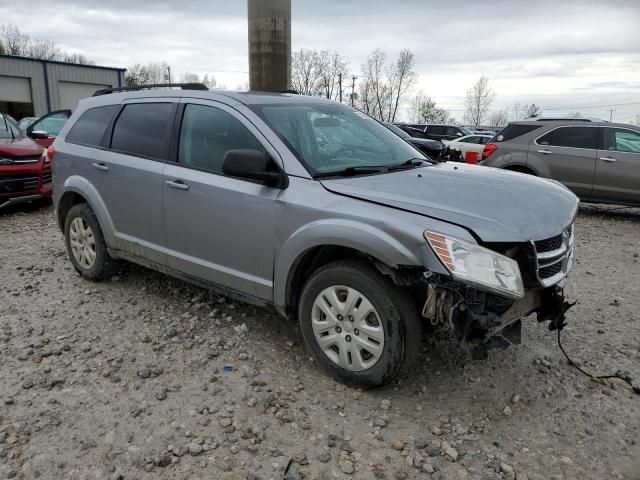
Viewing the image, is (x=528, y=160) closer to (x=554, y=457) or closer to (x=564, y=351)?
(x=564, y=351)

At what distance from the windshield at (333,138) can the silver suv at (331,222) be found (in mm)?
14

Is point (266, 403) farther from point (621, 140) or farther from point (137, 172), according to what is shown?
point (621, 140)

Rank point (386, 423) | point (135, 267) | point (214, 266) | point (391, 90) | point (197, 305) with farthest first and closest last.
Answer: point (391, 90)
point (135, 267)
point (197, 305)
point (214, 266)
point (386, 423)

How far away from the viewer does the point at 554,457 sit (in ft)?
8.75

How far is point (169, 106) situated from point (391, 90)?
178 ft

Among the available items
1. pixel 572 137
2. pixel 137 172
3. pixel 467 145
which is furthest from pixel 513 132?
pixel 137 172

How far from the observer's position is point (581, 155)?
899 centimetres

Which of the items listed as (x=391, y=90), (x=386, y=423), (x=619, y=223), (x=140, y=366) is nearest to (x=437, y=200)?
(x=386, y=423)

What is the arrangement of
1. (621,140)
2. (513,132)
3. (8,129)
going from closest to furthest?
(621,140), (8,129), (513,132)

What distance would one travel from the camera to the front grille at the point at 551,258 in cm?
287

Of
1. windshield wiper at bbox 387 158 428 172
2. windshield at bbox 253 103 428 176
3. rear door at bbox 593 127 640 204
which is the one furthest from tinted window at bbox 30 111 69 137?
rear door at bbox 593 127 640 204

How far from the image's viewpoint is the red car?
25.8 ft

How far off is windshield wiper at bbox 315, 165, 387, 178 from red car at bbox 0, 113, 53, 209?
19.9 feet

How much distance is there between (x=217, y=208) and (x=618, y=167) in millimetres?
7560
